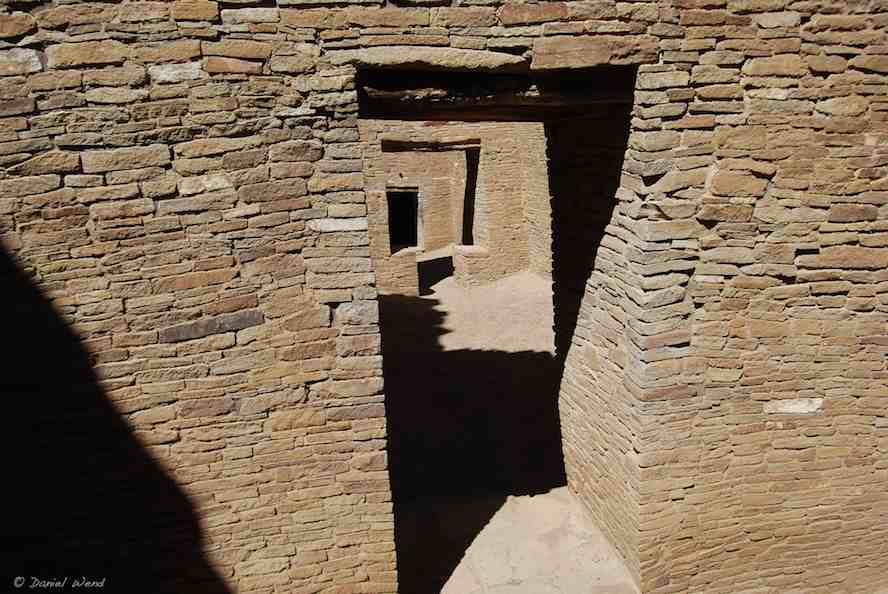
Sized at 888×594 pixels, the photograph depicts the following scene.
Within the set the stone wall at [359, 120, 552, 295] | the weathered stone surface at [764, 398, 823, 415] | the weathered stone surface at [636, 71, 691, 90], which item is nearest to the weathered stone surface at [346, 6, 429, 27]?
the weathered stone surface at [636, 71, 691, 90]

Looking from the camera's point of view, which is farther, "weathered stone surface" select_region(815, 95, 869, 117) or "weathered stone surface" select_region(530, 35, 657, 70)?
"weathered stone surface" select_region(815, 95, 869, 117)

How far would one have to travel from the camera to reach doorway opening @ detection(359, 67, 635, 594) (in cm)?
398

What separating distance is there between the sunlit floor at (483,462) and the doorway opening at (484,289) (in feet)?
0.07

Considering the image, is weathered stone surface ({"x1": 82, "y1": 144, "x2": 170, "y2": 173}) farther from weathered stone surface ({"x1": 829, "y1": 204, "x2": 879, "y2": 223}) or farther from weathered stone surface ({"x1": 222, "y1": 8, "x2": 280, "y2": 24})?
weathered stone surface ({"x1": 829, "y1": 204, "x2": 879, "y2": 223})

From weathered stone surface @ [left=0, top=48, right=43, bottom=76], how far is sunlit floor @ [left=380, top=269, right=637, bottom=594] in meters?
3.83

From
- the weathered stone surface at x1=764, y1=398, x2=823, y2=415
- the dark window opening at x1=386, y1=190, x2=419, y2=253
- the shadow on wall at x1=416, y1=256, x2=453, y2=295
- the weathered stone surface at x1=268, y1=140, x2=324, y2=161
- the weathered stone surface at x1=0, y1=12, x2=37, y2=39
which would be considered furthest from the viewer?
the dark window opening at x1=386, y1=190, x2=419, y2=253

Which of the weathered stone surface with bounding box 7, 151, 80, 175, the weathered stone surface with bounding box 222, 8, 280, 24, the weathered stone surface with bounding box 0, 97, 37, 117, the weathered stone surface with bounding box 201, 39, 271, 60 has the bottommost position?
the weathered stone surface with bounding box 7, 151, 80, 175

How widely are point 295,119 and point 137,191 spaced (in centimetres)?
87

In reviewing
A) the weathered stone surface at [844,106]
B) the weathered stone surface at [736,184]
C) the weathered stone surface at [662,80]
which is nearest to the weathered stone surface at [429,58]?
the weathered stone surface at [662,80]

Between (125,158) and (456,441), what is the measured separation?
4.52 metres

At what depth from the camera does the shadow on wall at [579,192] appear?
424cm

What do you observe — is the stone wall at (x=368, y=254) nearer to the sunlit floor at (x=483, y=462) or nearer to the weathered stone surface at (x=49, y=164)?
the weathered stone surface at (x=49, y=164)

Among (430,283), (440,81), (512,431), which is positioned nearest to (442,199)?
(430,283)

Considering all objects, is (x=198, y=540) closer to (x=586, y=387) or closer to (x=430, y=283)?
(x=586, y=387)
